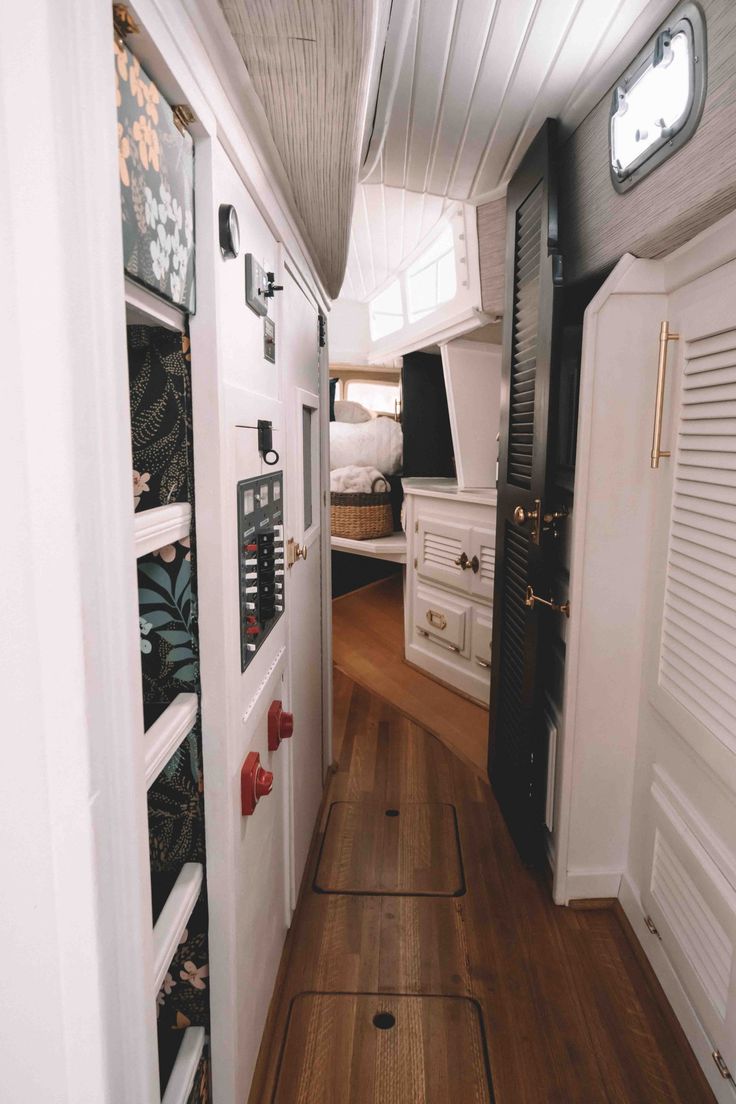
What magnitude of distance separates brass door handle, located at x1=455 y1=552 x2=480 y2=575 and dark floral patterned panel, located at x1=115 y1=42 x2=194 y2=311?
8.07 feet

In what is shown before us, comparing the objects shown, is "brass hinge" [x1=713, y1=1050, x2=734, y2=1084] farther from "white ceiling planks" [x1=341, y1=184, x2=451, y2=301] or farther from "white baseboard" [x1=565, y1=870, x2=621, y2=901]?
"white ceiling planks" [x1=341, y1=184, x2=451, y2=301]

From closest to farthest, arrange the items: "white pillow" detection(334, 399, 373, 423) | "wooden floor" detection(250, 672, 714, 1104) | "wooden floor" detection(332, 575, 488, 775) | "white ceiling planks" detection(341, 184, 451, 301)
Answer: "wooden floor" detection(250, 672, 714, 1104), "white ceiling planks" detection(341, 184, 451, 301), "wooden floor" detection(332, 575, 488, 775), "white pillow" detection(334, 399, 373, 423)

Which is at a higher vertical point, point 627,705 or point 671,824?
point 627,705

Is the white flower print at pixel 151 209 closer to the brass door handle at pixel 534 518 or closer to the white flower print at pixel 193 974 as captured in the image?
the white flower print at pixel 193 974

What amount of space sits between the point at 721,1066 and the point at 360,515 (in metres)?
3.31

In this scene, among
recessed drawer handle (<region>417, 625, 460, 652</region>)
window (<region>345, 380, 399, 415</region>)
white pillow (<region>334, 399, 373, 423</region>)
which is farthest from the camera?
window (<region>345, 380, 399, 415</region>)

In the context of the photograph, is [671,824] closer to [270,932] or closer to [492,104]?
[270,932]

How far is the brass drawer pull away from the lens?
3.53 meters

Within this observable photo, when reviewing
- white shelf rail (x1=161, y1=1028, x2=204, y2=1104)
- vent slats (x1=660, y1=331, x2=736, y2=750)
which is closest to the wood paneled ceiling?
vent slats (x1=660, y1=331, x2=736, y2=750)

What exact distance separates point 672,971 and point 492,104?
2.24 meters

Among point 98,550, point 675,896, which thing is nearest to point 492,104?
point 98,550

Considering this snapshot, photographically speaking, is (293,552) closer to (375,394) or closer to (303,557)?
(303,557)

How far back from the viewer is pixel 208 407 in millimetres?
976

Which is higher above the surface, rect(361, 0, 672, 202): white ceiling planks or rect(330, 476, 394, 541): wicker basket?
rect(361, 0, 672, 202): white ceiling planks
